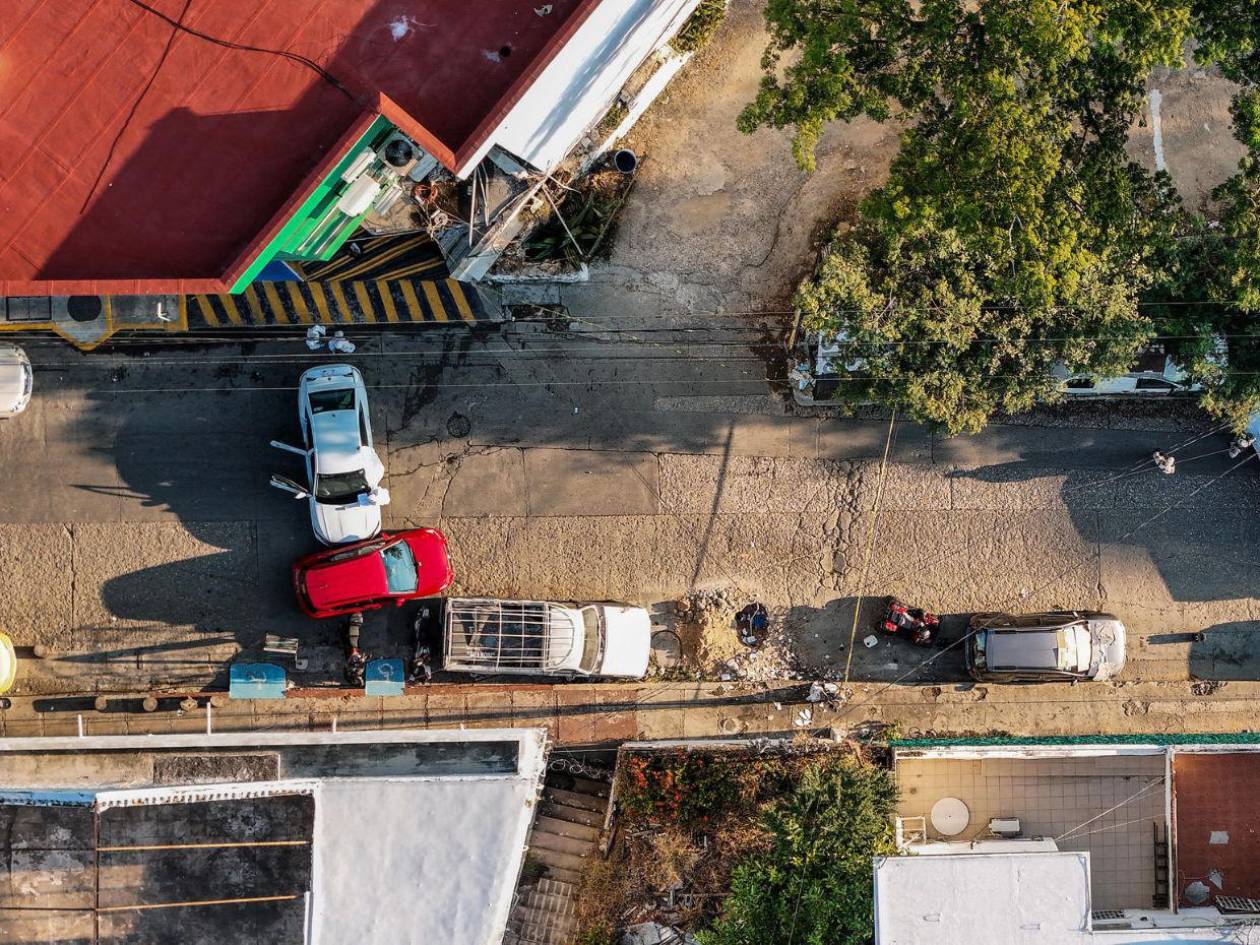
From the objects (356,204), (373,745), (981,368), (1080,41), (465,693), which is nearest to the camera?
(1080,41)

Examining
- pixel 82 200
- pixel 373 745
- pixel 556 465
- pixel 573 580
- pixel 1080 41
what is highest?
pixel 1080 41

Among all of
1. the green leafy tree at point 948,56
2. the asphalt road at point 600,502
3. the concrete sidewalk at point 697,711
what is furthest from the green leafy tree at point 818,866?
the green leafy tree at point 948,56

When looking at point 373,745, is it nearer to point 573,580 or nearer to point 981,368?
point 573,580

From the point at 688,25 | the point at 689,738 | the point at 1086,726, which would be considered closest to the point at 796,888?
the point at 689,738

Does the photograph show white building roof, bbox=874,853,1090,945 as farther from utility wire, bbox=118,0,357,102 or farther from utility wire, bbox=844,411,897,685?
utility wire, bbox=118,0,357,102

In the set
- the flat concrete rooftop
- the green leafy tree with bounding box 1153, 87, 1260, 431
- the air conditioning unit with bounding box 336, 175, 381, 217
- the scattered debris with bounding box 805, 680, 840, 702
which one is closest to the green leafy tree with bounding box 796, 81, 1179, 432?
the green leafy tree with bounding box 1153, 87, 1260, 431

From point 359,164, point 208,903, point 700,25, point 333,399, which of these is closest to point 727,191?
point 700,25
